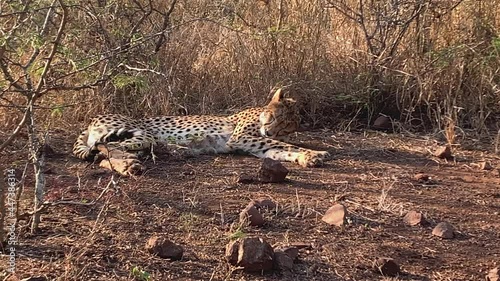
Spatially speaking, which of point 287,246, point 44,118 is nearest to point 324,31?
point 44,118

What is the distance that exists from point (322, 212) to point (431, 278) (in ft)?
2.94

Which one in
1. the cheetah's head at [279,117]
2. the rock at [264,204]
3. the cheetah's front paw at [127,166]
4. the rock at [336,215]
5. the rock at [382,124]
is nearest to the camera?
the rock at [336,215]

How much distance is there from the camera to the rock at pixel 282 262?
130 inches

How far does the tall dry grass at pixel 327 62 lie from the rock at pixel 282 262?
3.07 m

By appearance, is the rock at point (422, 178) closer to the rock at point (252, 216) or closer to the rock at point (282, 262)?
the rock at point (252, 216)

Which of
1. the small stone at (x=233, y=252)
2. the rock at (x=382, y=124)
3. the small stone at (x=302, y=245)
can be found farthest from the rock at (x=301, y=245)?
the rock at (x=382, y=124)

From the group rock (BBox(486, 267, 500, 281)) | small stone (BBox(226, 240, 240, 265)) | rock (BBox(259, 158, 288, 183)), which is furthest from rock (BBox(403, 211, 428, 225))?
small stone (BBox(226, 240, 240, 265))

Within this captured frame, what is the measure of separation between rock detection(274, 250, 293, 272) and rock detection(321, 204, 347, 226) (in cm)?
66

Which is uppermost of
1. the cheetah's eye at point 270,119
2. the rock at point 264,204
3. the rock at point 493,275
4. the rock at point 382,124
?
the cheetah's eye at point 270,119

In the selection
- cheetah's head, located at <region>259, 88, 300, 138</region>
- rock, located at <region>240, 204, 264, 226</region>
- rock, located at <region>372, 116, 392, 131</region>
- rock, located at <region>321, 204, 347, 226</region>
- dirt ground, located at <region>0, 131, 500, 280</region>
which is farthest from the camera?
rock, located at <region>372, 116, 392, 131</region>

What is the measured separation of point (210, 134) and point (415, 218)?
2.47 metres

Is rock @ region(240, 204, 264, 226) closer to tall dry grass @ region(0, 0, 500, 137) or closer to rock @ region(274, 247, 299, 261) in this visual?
rock @ region(274, 247, 299, 261)

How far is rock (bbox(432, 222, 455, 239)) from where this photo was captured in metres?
3.82

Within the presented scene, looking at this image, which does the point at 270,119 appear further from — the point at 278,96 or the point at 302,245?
the point at 302,245
